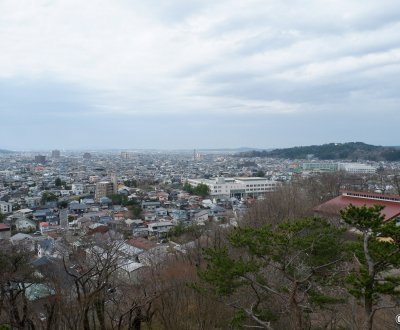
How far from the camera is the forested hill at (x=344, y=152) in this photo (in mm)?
71681

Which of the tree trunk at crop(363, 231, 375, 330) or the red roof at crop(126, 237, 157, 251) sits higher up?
the tree trunk at crop(363, 231, 375, 330)

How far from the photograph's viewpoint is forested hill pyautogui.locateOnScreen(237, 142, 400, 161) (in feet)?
235

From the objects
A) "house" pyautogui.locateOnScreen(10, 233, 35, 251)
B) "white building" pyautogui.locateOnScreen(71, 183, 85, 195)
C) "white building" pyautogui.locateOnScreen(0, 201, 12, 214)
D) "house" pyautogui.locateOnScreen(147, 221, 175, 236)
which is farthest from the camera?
"white building" pyautogui.locateOnScreen(71, 183, 85, 195)

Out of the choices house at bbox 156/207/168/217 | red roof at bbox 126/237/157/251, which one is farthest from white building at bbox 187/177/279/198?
red roof at bbox 126/237/157/251

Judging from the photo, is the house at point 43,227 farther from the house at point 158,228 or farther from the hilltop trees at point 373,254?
the hilltop trees at point 373,254

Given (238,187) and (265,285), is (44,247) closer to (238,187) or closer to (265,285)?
(265,285)

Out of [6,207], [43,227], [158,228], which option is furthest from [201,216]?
[6,207]

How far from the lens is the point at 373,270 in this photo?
12.0ft

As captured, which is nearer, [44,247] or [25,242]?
[44,247]

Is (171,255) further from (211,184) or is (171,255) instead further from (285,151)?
(285,151)

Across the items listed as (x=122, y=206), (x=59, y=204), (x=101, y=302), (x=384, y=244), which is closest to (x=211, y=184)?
(x=122, y=206)

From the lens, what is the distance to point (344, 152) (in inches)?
3127

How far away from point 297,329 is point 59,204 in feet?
79.4

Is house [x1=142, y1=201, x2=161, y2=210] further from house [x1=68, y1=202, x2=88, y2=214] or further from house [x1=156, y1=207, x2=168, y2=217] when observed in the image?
house [x1=68, y1=202, x2=88, y2=214]
